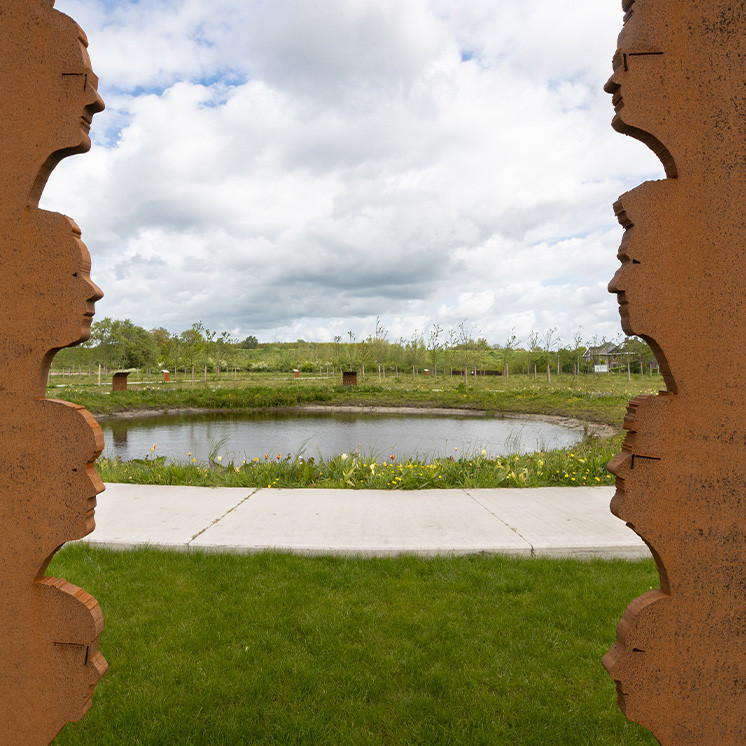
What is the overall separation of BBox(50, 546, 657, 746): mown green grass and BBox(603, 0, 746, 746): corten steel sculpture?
3.95 ft

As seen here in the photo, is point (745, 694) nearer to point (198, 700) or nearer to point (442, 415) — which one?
point (198, 700)

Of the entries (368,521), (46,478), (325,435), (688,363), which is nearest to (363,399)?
(325,435)

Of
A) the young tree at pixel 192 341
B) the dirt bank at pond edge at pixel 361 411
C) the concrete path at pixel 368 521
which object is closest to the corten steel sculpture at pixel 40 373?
the concrete path at pixel 368 521

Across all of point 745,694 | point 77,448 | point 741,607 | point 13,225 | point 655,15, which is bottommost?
point 745,694

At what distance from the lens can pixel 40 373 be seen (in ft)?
5.59

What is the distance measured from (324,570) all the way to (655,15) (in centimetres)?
400

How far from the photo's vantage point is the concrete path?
181 inches

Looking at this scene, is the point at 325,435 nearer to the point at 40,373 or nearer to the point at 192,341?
the point at 40,373

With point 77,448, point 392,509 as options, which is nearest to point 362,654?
point 77,448

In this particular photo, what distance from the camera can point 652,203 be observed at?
1.60 meters

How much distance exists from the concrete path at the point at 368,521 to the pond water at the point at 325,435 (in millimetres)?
4104

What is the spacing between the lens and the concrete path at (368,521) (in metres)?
4.61

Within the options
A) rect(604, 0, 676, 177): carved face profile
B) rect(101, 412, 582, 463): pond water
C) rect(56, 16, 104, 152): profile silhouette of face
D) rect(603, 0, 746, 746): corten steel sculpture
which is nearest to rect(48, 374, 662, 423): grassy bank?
rect(101, 412, 582, 463): pond water

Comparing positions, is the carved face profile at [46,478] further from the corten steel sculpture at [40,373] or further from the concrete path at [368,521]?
the concrete path at [368,521]
